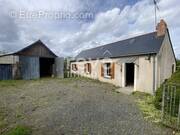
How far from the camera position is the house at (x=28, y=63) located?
22.8 meters

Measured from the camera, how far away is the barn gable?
80.5ft

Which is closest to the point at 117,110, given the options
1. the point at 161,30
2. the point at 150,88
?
the point at 150,88

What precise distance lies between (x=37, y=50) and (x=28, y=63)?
8.57 feet

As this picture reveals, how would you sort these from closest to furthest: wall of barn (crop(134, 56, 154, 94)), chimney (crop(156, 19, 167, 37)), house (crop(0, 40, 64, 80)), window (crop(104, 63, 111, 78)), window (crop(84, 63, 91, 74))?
wall of barn (crop(134, 56, 154, 94)) < chimney (crop(156, 19, 167, 37)) < window (crop(104, 63, 111, 78)) < house (crop(0, 40, 64, 80)) < window (crop(84, 63, 91, 74))

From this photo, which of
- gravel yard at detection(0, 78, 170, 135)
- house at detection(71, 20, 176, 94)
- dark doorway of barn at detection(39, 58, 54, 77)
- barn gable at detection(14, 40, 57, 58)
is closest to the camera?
gravel yard at detection(0, 78, 170, 135)

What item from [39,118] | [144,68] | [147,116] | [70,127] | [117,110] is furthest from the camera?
[144,68]

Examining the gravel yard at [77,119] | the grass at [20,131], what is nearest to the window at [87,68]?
the gravel yard at [77,119]

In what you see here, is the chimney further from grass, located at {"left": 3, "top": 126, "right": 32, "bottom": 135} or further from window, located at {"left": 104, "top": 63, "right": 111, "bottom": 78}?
grass, located at {"left": 3, "top": 126, "right": 32, "bottom": 135}

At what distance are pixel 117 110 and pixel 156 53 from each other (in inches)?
271

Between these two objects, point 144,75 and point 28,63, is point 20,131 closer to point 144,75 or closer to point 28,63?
point 144,75

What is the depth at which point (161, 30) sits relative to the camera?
579 inches

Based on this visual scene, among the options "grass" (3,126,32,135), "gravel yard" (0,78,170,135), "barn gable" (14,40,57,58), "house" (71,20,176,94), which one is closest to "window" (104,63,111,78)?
"house" (71,20,176,94)

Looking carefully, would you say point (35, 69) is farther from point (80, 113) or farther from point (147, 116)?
point (147, 116)

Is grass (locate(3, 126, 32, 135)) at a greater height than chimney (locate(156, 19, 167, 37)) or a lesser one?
lesser
